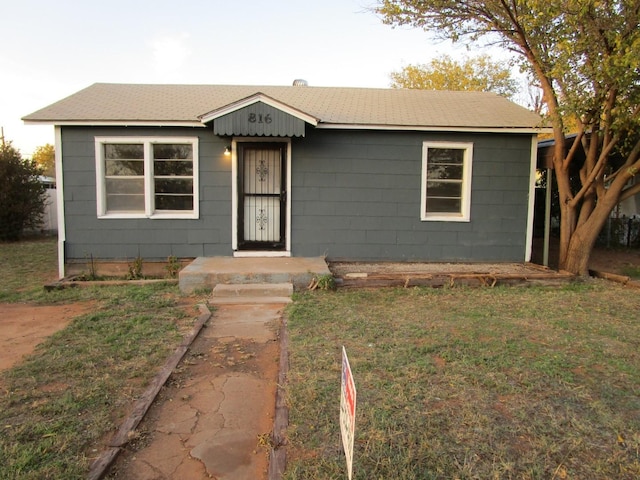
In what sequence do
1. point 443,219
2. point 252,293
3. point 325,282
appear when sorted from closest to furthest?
point 252,293 → point 325,282 → point 443,219

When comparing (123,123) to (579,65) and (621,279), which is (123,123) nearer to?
(579,65)

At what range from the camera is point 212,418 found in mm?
2951

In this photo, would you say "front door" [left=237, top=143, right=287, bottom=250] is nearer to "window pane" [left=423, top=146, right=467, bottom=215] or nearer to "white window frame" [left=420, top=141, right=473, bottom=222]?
"white window frame" [left=420, top=141, right=473, bottom=222]

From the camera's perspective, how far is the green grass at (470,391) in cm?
238

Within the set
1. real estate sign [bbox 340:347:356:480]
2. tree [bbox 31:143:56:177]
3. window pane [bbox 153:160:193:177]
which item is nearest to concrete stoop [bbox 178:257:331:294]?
window pane [bbox 153:160:193:177]

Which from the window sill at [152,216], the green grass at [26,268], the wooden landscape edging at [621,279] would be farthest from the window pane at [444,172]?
the green grass at [26,268]

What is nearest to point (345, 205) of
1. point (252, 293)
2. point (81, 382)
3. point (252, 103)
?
point (252, 103)

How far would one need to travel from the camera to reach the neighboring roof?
25.3ft

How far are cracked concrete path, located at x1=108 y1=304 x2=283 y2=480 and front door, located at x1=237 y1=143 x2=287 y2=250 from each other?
12.7 ft

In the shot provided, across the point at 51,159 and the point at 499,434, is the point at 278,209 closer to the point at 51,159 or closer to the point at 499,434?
the point at 499,434

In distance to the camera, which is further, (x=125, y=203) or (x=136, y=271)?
(x=125, y=203)

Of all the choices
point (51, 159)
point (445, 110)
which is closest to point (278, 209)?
point (445, 110)

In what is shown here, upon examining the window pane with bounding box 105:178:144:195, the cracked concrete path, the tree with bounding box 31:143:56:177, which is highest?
the tree with bounding box 31:143:56:177

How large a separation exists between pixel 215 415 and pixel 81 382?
4.11ft
